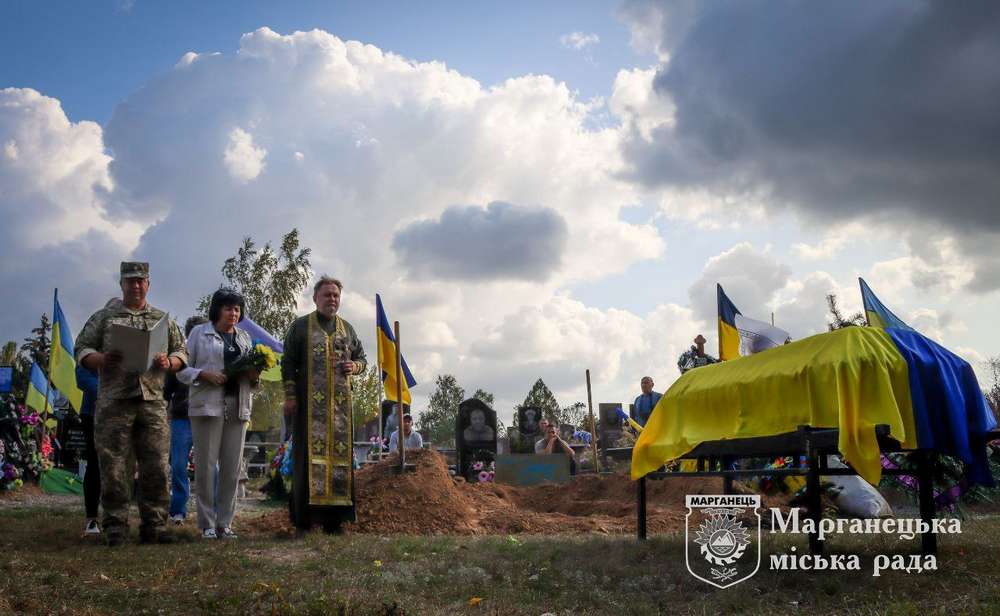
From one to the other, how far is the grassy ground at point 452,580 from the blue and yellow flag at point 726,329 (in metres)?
7.41

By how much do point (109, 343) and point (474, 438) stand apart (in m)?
11.9

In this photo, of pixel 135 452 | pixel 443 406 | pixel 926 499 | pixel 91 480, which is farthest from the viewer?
pixel 443 406

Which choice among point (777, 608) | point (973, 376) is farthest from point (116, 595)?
point (973, 376)

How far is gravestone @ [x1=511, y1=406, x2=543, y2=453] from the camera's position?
2072 centimetres

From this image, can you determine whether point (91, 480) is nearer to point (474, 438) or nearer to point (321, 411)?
point (321, 411)

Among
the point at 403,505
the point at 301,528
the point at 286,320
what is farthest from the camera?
the point at 286,320

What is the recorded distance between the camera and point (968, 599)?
159 inches

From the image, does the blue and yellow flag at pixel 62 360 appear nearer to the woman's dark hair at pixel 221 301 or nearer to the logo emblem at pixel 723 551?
the woman's dark hair at pixel 221 301

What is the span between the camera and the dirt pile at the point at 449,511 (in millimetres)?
7898

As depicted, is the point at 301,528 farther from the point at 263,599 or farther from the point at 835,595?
the point at 835,595

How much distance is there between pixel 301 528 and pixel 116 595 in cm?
262

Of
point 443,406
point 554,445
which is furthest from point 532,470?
point 443,406

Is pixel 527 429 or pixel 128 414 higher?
pixel 128 414

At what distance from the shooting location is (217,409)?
21.7 ft
